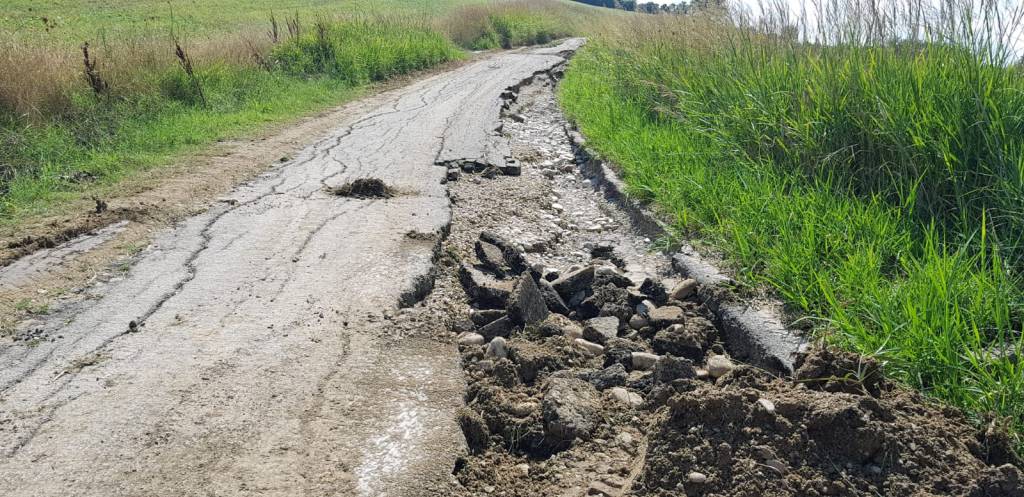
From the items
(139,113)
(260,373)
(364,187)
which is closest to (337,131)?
(139,113)

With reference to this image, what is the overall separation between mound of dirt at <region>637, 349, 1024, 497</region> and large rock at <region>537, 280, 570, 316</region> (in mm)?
1462

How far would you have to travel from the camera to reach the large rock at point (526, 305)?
3809mm

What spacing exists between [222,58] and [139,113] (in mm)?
3424

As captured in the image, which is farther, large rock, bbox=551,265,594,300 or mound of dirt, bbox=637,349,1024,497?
large rock, bbox=551,265,594,300

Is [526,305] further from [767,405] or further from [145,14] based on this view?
[145,14]

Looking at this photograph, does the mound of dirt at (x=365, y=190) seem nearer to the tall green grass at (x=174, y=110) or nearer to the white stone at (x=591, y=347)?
the tall green grass at (x=174, y=110)

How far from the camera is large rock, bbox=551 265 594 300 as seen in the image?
4.23 m

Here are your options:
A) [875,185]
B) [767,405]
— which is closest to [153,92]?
[875,185]

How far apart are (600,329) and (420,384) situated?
3.21 ft

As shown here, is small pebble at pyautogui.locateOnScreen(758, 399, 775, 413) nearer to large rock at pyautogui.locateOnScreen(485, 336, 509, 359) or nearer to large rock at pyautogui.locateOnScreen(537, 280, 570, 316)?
large rock at pyautogui.locateOnScreen(485, 336, 509, 359)

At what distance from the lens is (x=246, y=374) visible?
10.3 feet

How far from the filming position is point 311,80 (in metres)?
13.2

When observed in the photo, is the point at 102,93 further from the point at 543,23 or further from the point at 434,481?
the point at 543,23

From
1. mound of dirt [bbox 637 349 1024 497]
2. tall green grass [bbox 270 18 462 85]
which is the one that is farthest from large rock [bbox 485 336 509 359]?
tall green grass [bbox 270 18 462 85]
